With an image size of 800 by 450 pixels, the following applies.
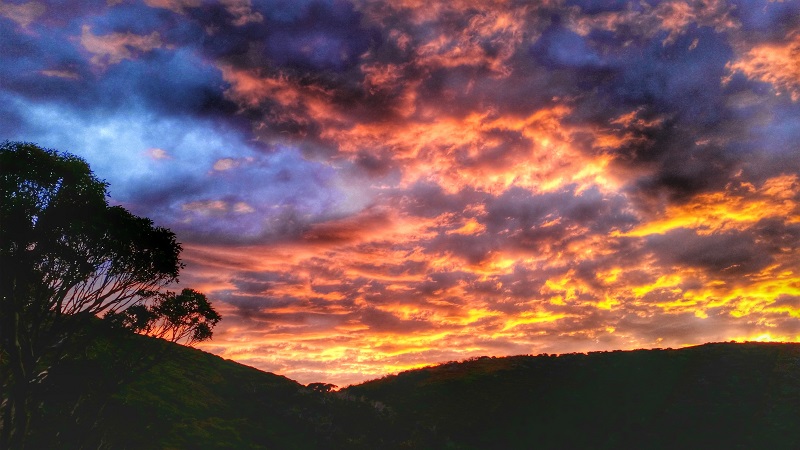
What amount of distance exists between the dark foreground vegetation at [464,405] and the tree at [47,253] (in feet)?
13.1

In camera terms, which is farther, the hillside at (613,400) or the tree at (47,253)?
the hillside at (613,400)

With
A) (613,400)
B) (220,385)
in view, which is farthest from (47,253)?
(613,400)

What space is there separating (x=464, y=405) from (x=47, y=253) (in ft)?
133

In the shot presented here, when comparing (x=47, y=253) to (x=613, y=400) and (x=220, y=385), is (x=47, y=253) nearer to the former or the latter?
(x=220, y=385)

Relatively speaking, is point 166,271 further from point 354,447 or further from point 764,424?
point 764,424

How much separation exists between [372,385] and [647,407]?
102 ft

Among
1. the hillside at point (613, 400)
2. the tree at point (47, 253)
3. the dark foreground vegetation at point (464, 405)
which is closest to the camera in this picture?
the tree at point (47, 253)

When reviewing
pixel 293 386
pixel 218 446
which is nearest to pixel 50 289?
pixel 218 446

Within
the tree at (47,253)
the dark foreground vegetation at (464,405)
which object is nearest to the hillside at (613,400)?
the dark foreground vegetation at (464,405)

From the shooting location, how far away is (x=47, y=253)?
23656 millimetres

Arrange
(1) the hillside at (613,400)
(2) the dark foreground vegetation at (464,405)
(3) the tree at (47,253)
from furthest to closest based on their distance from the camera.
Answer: (1) the hillside at (613,400) → (2) the dark foreground vegetation at (464,405) → (3) the tree at (47,253)

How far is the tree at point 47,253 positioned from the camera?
2180 centimetres

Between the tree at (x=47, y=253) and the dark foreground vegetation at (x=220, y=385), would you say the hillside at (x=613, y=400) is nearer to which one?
the dark foreground vegetation at (x=220, y=385)

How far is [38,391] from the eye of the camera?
23234mm
